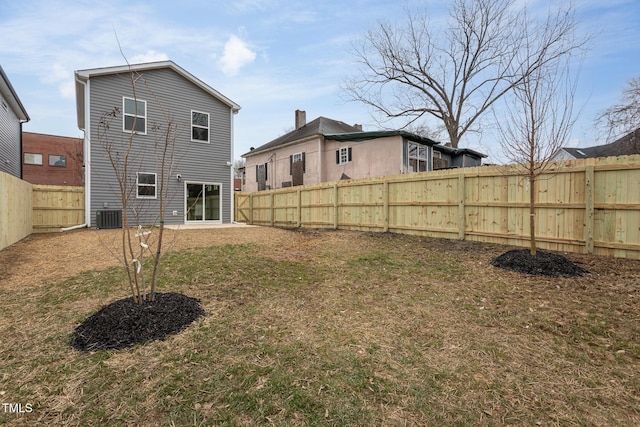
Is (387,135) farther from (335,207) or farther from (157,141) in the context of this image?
(157,141)

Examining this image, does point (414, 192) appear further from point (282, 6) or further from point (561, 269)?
point (282, 6)

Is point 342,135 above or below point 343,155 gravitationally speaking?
above

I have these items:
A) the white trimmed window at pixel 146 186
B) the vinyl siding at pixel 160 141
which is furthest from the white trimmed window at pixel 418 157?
the white trimmed window at pixel 146 186

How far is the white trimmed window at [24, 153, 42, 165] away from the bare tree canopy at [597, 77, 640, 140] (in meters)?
37.7

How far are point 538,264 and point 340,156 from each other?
13.4 metres

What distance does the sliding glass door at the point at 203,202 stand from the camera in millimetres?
13859

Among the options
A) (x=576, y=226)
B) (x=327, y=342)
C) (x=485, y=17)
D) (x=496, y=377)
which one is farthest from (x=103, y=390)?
(x=485, y=17)

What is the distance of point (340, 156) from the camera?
17.6m

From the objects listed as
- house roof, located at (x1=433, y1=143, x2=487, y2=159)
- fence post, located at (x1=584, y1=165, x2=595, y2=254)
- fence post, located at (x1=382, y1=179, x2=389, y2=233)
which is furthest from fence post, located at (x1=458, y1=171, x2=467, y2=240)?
house roof, located at (x1=433, y1=143, x2=487, y2=159)

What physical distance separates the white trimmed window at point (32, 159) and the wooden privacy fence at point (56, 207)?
1962 centimetres

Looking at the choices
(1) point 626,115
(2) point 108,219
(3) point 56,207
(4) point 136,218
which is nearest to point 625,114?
(1) point 626,115

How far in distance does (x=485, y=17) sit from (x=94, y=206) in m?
23.5

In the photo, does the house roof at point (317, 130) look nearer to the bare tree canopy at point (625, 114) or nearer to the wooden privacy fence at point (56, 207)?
the wooden privacy fence at point (56, 207)

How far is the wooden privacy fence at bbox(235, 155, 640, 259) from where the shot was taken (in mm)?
5469
